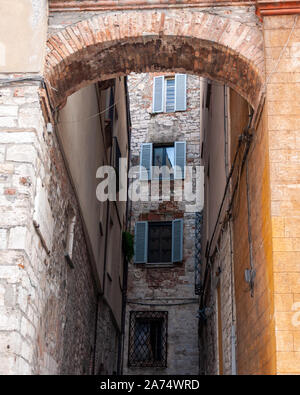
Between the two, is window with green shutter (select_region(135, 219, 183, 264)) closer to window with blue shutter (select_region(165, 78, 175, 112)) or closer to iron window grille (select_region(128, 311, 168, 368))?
iron window grille (select_region(128, 311, 168, 368))

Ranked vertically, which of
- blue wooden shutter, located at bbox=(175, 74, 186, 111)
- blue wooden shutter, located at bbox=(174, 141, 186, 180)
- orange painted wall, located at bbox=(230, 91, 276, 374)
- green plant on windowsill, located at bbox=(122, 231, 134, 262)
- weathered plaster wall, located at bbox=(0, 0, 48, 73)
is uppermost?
blue wooden shutter, located at bbox=(175, 74, 186, 111)

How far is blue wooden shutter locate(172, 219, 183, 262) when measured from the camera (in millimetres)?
16309

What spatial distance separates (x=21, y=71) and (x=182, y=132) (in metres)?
12.1

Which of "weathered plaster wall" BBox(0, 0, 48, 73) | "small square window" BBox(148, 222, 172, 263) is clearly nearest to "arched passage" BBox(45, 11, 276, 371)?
"weathered plaster wall" BBox(0, 0, 48, 73)

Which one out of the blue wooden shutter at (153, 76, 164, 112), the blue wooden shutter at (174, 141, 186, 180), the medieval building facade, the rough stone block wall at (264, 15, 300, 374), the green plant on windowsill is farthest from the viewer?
the blue wooden shutter at (153, 76, 164, 112)

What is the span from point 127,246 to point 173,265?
57.0 inches

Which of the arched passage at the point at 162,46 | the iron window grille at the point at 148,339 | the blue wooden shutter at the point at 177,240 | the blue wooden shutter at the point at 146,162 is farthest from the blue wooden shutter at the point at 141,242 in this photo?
the arched passage at the point at 162,46

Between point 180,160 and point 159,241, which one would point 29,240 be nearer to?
point 159,241

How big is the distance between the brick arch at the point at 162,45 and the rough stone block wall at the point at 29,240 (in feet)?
2.05

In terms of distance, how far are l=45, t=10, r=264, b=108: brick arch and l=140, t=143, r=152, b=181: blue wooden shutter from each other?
10.6 meters

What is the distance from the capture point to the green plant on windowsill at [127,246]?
16.2 m

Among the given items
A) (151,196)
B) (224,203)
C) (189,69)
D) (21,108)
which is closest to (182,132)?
(151,196)

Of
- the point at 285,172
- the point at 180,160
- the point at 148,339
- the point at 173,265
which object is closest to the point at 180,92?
the point at 180,160

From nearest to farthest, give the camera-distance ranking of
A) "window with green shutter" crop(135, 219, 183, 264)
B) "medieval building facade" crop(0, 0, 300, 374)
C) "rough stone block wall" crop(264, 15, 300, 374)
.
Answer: "rough stone block wall" crop(264, 15, 300, 374) < "medieval building facade" crop(0, 0, 300, 374) < "window with green shutter" crop(135, 219, 183, 264)
